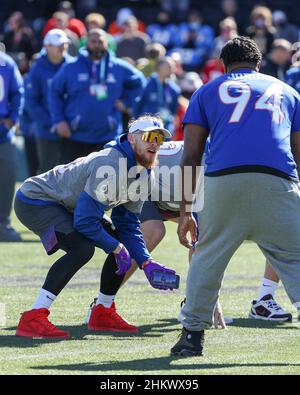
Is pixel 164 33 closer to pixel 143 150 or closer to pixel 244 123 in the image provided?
pixel 143 150

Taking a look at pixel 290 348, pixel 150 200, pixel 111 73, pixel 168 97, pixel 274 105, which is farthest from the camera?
pixel 168 97

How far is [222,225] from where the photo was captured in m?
6.21

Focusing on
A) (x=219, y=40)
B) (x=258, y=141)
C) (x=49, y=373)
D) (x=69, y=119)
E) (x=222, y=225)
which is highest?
(x=219, y=40)

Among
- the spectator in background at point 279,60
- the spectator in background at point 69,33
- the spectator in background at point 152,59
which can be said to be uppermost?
the spectator in background at point 69,33

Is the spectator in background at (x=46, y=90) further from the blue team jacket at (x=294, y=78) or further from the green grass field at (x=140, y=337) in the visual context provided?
the blue team jacket at (x=294, y=78)

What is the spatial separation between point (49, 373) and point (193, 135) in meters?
1.55

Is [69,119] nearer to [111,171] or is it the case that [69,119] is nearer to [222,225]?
[111,171]

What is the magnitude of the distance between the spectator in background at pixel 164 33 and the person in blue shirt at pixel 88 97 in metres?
9.73

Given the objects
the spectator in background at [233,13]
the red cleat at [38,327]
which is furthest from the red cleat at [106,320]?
the spectator in background at [233,13]

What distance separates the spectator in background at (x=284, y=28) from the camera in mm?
20375

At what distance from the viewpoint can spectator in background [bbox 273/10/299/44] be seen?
802 inches

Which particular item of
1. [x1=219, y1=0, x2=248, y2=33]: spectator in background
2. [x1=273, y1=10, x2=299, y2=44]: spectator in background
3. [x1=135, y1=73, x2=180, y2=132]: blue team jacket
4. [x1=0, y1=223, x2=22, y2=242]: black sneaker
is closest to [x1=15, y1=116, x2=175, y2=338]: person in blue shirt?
[x1=0, y1=223, x2=22, y2=242]: black sneaker

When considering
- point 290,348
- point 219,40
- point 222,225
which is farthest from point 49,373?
point 219,40

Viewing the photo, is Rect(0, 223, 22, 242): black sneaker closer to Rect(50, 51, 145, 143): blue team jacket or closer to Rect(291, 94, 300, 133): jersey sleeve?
Rect(50, 51, 145, 143): blue team jacket
